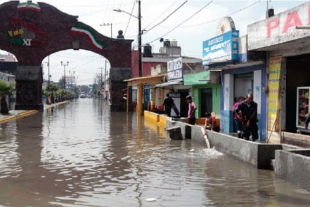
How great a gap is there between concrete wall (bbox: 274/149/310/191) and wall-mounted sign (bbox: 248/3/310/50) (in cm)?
351

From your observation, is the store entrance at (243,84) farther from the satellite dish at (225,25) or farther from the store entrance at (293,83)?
the store entrance at (293,83)

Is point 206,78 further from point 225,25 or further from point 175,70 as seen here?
point 175,70

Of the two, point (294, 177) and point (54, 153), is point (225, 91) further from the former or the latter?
point (294, 177)

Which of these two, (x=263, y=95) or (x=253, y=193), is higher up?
(x=263, y=95)

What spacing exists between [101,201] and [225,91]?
1262 centimetres

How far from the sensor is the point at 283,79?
537 inches

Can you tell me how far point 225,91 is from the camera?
18578 mm

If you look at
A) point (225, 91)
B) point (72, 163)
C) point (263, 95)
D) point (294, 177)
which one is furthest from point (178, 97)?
point (294, 177)

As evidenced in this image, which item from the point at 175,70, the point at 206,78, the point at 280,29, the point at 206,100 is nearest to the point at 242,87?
the point at 206,78

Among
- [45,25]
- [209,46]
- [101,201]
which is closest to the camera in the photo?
[101,201]

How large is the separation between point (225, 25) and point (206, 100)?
270 inches

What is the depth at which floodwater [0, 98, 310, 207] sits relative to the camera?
691cm

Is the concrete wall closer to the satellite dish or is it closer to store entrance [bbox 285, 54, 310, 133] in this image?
store entrance [bbox 285, 54, 310, 133]

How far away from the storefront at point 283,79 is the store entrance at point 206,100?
810 cm
